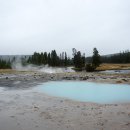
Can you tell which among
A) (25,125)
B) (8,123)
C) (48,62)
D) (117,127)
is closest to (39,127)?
(25,125)

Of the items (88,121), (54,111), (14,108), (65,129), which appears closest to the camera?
(65,129)

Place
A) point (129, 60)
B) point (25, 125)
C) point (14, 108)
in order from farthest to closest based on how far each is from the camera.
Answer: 1. point (129, 60)
2. point (14, 108)
3. point (25, 125)

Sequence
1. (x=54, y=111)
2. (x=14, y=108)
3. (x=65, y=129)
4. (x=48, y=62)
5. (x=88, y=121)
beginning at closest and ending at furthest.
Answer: (x=65, y=129) → (x=88, y=121) → (x=54, y=111) → (x=14, y=108) → (x=48, y=62)

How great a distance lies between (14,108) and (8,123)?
398 centimetres

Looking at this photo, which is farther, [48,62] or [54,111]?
[48,62]

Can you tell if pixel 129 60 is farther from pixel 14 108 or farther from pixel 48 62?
pixel 14 108

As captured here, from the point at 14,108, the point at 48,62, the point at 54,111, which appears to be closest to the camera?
the point at 54,111

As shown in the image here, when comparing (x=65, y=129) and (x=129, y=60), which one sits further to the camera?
(x=129, y=60)

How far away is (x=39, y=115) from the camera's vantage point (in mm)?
12875

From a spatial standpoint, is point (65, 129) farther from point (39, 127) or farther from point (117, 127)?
point (117, 127)

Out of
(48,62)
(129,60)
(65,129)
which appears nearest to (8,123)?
(65,129)

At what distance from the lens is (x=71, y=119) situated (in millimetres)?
11945

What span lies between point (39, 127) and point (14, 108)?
5202 millimetres

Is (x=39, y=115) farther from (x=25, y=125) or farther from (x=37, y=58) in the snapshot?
(x=37, y=58)
